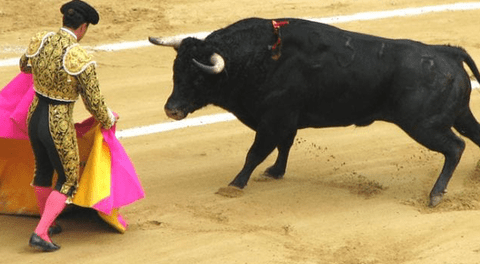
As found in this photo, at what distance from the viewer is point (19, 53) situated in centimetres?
1223

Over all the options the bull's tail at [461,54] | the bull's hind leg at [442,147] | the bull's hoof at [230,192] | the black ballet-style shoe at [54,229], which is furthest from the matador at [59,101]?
the bull's tail at [461,54]

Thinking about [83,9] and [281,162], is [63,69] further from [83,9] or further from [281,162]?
[281,162]

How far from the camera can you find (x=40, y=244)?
25.9ft

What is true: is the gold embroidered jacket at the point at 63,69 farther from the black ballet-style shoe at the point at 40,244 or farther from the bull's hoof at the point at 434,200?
the bull's hoof at the point at 434,200

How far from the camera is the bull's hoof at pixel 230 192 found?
9102 mm

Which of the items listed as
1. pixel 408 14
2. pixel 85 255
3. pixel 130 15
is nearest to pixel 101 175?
pixel 85 255

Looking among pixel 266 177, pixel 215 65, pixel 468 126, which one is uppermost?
pixel 215 65

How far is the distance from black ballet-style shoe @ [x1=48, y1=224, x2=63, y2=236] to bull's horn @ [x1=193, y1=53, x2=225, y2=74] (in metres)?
1.53

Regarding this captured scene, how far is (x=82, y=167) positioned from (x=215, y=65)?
1.26 meters

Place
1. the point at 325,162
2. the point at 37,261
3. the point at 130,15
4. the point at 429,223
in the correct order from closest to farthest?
1. the point at 37,261
2. the point at 429,223
3. the point at 325,162
4. the point at 130,15

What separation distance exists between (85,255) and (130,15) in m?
5.75

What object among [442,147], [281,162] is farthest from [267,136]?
[442,147]

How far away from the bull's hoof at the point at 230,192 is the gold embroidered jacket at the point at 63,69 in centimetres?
163

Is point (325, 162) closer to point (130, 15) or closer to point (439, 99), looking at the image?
point (439, 99)
